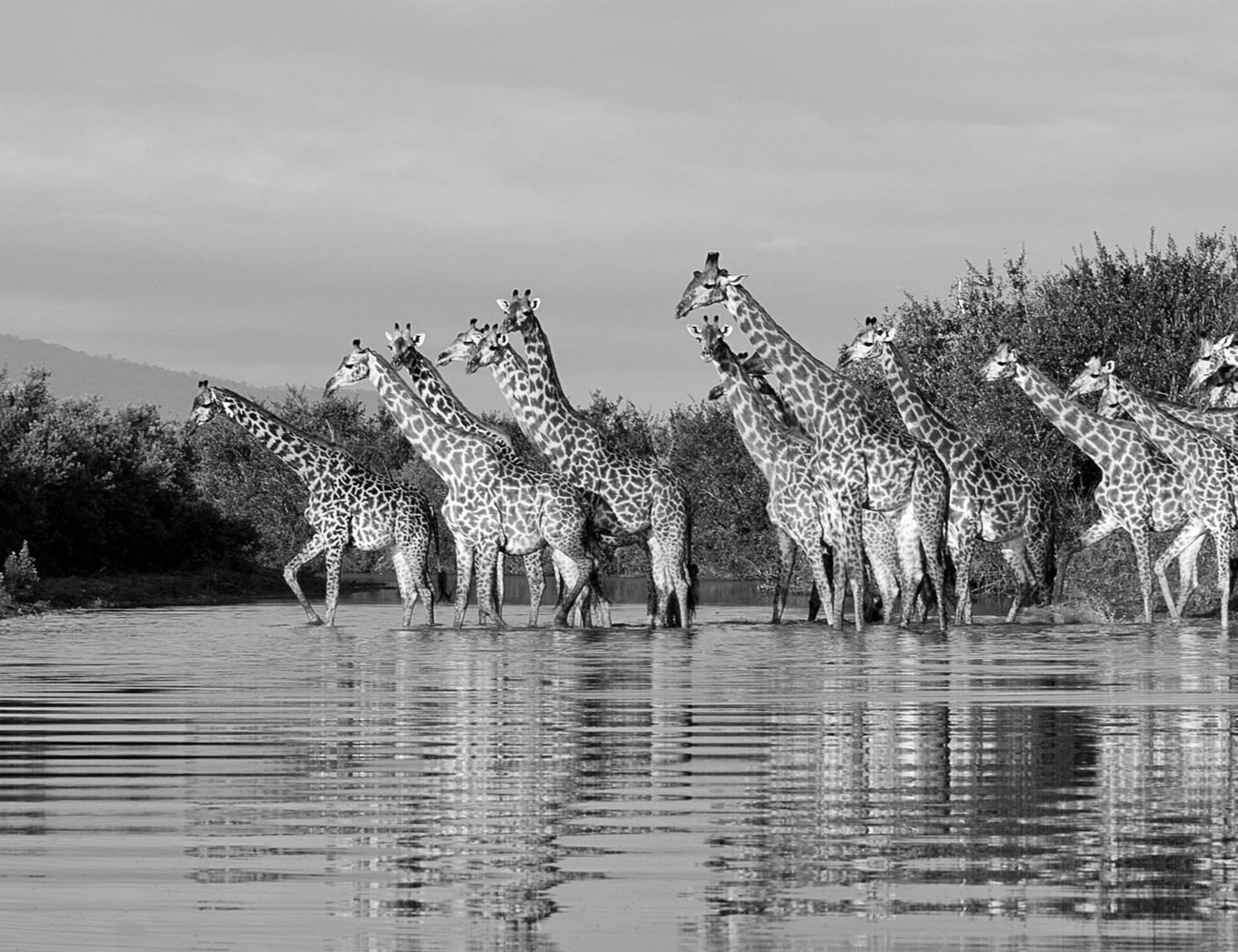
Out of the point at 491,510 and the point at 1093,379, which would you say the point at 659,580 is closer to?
the point at 491,510

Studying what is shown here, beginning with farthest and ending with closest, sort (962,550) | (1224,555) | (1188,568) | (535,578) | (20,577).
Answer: (20,577)
(1188,568)
(962,550)
(535,578)
(1224,555)

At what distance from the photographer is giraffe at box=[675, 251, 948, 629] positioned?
79.9 ft

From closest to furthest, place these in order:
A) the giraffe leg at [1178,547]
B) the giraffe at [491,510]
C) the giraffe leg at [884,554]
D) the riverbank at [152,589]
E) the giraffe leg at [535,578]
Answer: the giraffe at [491,510] → the giraffe leg at [884,554] → the giraffe leg at [535,578] → the giraffe leg at [1178,547] → the riverbank at [152,589]

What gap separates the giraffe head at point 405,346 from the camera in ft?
87.0

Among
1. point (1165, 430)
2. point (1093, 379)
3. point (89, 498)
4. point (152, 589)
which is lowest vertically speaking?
point (152, 589)

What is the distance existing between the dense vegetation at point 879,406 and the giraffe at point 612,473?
683 centimetres

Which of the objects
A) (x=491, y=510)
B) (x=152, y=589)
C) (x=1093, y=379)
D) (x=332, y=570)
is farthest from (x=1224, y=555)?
(x=152, y=589)

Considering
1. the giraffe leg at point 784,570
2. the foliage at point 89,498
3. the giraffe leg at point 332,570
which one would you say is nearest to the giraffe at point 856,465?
the giraffe leg at point 784,570

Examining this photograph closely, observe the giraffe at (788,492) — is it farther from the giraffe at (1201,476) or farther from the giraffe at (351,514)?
the giraffe at (351,514)

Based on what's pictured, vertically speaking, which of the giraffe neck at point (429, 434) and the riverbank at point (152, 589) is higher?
the giraffe neck at point (429, 434)

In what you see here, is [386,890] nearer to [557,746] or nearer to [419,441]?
[557,746]

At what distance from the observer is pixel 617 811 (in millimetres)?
8492

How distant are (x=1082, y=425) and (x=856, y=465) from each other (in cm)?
372

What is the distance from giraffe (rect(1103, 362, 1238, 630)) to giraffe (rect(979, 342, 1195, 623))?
233mm
